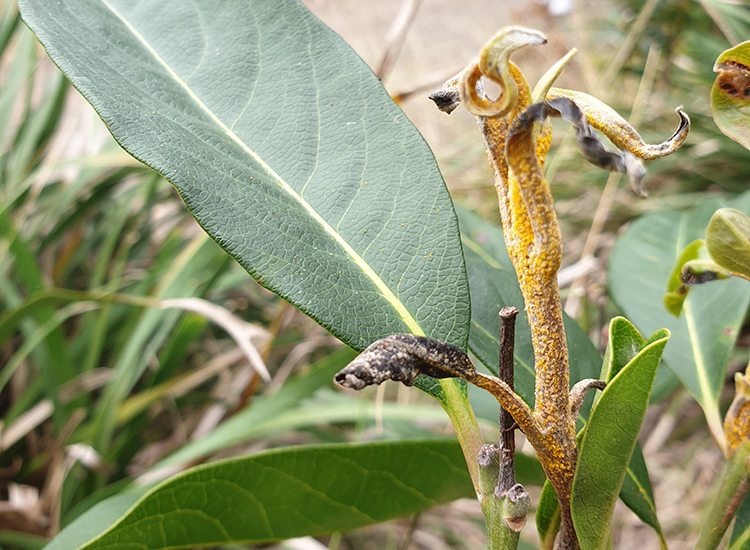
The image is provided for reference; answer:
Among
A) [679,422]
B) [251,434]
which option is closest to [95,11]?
Answer: [251,434]

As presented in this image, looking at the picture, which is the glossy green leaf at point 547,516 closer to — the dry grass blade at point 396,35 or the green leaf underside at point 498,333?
the green leaf underside at point 498,333

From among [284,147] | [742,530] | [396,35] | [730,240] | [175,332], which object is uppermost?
[396,35]

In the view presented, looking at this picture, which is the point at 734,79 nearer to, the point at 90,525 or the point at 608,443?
the point at 608,443

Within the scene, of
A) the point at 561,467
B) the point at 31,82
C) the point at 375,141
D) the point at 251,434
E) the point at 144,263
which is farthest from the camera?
the point at 144,263

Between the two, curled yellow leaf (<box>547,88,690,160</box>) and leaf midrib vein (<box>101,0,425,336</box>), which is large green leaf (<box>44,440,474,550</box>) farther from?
curled yellow leaf (<box>547,88,690,160</box>)

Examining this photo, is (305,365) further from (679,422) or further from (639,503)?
(639,503)

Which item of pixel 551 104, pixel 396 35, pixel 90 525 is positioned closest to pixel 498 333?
pixel 551 104
